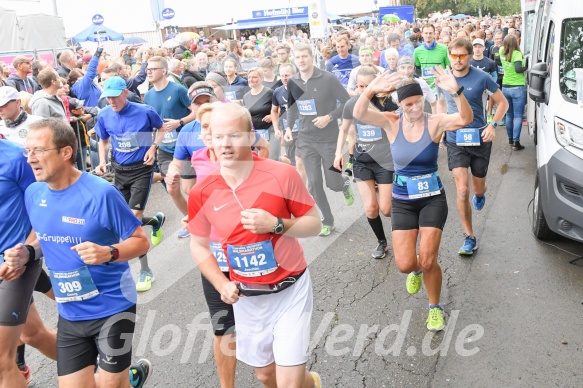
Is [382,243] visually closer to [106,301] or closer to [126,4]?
[106,301]

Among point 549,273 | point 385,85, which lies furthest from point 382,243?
point 385,85

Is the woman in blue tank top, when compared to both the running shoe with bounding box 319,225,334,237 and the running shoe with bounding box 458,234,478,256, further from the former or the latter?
the running shoe with bounding box 319,225,334,237

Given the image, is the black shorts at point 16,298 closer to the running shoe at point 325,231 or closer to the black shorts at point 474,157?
the running shoe at point 325,231

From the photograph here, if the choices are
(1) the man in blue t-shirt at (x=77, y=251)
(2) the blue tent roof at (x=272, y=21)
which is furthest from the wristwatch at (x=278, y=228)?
(2) the blue tent roof at (x=272, y=21)

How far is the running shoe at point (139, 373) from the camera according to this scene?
3.87 metres

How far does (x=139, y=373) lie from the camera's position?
391cm

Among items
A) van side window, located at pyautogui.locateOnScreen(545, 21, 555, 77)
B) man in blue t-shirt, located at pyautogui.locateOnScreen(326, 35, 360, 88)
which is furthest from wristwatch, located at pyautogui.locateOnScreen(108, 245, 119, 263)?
man in blue t-shirt, located at pyautogui.locateOnScreen(326, 35, 360, 88)

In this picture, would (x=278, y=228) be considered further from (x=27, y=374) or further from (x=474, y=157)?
(x=474, y=157)

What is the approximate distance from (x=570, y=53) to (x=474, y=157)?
1.27 metres

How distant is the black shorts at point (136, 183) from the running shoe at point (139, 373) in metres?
2.64

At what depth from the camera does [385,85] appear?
462 centimetres

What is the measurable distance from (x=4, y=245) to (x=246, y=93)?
5.03m

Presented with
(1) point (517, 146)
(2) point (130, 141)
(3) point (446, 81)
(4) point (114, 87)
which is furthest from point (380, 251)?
(1) point (517, 146)

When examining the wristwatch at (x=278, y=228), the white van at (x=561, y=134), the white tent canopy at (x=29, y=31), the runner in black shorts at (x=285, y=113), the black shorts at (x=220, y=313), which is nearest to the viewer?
the wristwatch at (x=278, y=228)
